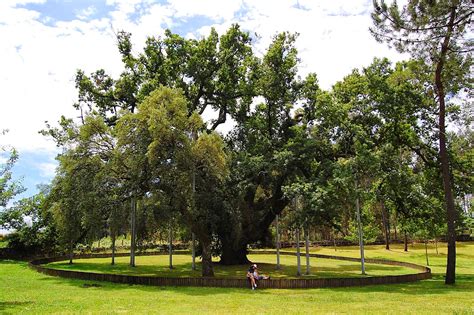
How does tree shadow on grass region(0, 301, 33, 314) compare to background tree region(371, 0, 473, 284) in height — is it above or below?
below

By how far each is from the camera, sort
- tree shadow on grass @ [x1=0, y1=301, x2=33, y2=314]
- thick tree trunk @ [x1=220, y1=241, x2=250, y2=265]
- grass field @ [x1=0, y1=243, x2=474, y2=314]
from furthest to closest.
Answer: thick tree trunk @ [x1=220, y1=241, x2=250, y2=265]
grass field @ [x1=0, y1=243, x2=474, y2=314]
tree shadow on grass @ [x1=0, y1=301, x2=33, y2=314]

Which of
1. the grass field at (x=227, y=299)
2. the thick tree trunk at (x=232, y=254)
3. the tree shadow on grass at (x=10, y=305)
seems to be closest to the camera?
the tree shadow on grass at (x=10, y=305)

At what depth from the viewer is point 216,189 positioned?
985 inches

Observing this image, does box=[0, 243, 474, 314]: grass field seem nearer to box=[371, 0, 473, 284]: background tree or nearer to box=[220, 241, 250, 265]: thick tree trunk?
box=[371, 0, 473, 284]: background tree

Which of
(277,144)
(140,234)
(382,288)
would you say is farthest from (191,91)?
(382,288)

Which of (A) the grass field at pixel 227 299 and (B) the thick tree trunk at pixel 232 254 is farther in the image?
(B) the thick tree trunk at pixel 232 254

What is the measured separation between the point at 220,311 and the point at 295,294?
5.42 meters

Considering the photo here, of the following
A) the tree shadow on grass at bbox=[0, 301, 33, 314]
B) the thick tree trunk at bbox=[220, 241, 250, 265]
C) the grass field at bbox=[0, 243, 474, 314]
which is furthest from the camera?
the thick tree trunk at bbox=[220, 241, 250, 265]

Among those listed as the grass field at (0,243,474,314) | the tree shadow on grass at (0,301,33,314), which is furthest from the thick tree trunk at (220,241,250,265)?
the tree shadow on grass at (0,301,33,314)

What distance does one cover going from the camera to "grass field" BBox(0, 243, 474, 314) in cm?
1362

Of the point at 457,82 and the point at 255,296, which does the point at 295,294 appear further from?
the point at 457,82

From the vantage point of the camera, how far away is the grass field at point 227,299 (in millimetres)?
13625

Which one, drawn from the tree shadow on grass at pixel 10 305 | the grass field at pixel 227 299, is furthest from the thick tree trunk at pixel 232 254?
the tree shadow on grass at pixel 10 305

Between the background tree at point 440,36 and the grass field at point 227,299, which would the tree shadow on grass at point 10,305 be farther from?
the background tree at point 440,36
